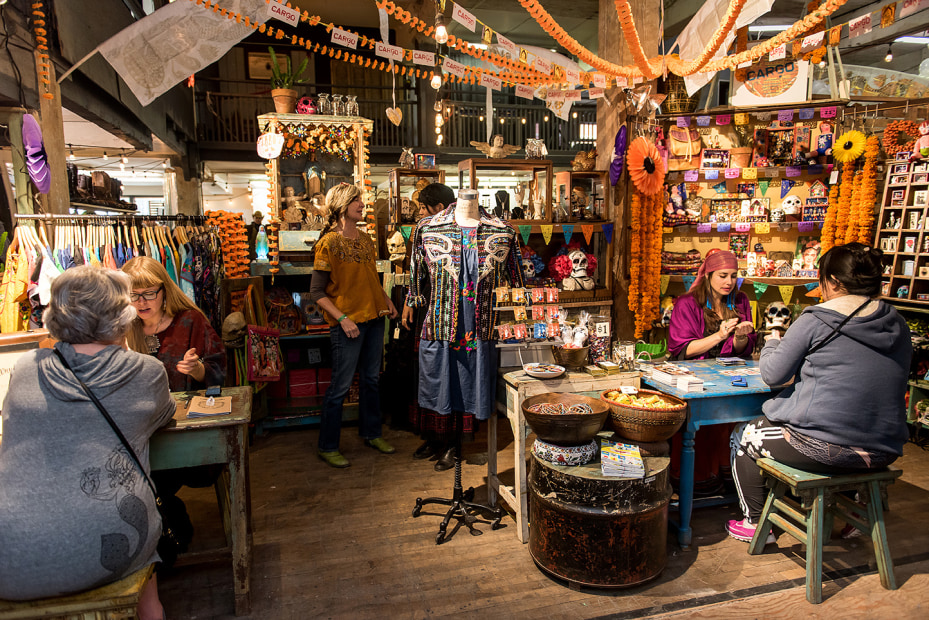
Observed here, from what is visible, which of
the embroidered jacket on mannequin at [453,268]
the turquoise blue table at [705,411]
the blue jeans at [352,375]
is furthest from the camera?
the blue jeans at [352,375]

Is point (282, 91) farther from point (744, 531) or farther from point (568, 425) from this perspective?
point (744, 531)

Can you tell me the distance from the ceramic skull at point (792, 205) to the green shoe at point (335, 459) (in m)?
4.59

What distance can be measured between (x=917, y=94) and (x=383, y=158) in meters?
8.30

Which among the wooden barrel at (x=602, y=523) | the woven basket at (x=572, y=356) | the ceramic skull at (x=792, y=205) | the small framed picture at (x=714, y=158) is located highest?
the small framed picture at (x=714, y=158)

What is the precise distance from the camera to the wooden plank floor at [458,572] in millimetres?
2525

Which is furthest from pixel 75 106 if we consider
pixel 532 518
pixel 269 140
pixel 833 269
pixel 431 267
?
pixel 833 269

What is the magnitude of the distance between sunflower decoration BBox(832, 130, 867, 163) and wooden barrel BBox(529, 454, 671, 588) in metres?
3.96

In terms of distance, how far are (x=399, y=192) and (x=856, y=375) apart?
344 cm

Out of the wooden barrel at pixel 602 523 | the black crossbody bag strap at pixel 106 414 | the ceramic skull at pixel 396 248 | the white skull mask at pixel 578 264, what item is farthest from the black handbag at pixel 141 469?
the white skull mask at pixel 578 264

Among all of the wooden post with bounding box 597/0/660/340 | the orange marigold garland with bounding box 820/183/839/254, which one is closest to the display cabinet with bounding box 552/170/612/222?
the wooden post with bounding box 597/0/660/340

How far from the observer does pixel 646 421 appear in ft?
8.91

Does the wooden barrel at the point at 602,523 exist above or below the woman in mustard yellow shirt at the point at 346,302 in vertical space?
below

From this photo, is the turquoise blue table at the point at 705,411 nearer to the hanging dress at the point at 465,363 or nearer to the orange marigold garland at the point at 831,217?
the hanging dress at the point at 465,363

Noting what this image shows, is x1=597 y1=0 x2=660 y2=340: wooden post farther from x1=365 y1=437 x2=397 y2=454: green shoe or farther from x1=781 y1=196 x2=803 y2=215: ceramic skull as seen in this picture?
x1=365 y1=437 x2=397 y2=454: green shoe
